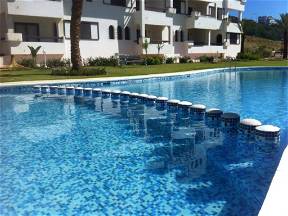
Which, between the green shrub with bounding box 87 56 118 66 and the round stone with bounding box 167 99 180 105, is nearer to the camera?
the round stone with bounding box 167 99 180 105

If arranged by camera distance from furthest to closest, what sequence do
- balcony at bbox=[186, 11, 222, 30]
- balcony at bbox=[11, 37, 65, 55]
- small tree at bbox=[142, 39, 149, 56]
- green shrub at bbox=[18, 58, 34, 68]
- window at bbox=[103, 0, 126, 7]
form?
1. balcony at bbox=[186, 11, 222, 30]
2. small tree at bbox=[142, 39, 149, 56]
3. window at bbox=[103, 0, 126, 7]
4. green shrub at bbox=[18, 58, 34, 68]
5. balcony at bbox=[11, 37, 65, 55]

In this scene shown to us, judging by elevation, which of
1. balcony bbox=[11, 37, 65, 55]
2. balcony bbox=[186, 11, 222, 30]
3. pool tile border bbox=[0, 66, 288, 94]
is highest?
balcony bbox=[186, 11, 222, 30]

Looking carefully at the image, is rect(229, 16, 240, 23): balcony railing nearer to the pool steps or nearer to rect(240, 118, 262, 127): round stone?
Result: the pool steps

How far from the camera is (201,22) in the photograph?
41.4 m

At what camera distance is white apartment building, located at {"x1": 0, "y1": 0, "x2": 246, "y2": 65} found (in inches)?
1015

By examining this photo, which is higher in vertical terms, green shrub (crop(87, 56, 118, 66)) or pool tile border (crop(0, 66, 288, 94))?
green shrub (crop(87, 56, 118, 66))

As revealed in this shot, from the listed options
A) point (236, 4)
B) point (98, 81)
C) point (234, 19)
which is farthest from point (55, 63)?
point (236, 4)

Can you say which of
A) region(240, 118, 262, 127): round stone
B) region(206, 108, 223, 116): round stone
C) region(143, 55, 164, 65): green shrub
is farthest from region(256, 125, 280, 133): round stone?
region(143, 55, 164, 65): green shrub

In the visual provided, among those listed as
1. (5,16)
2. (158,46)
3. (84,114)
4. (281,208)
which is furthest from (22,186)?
(158,46)

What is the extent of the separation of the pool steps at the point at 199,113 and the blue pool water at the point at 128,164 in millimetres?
326

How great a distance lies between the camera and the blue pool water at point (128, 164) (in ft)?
17.7

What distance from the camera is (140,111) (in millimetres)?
12578

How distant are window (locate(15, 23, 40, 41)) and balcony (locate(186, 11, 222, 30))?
64.7ft

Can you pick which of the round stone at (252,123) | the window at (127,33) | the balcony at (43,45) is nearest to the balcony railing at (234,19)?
the window at (127,33)
